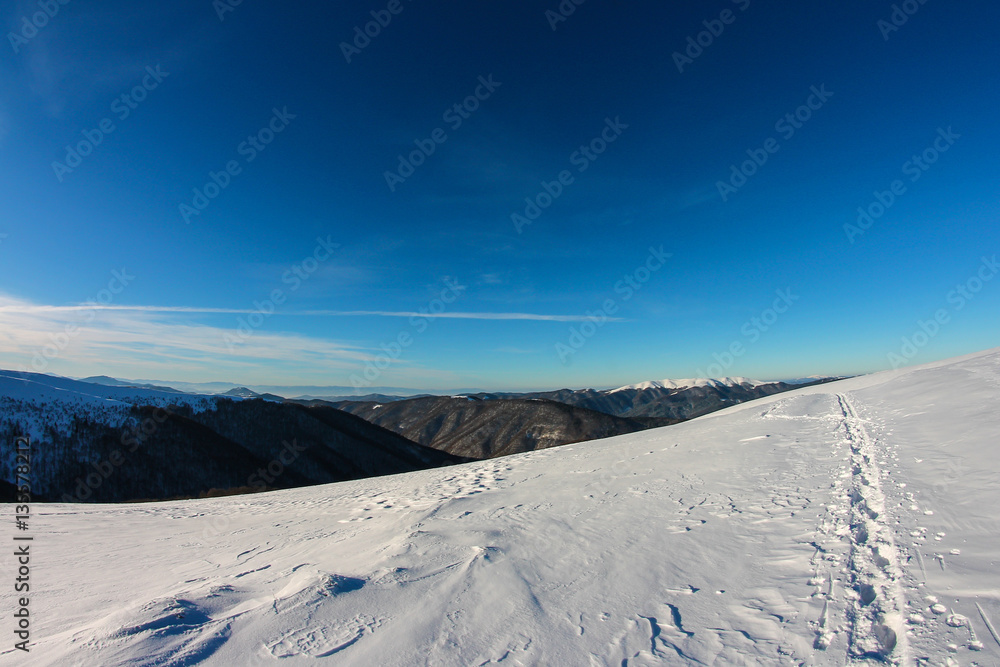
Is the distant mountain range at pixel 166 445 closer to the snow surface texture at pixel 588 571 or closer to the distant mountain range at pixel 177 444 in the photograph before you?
the distant mountain range at pixel 177 444

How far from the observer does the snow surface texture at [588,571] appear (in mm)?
4207

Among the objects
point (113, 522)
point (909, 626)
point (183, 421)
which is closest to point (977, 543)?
point (909, 626)

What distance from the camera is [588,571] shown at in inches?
239

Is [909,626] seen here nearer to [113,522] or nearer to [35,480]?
[113,522]

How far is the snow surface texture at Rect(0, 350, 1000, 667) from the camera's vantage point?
4.21 metres

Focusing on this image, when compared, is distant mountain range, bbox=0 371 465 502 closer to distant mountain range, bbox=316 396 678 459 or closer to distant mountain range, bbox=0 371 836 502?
distant mountain range, bbox=0 371 836 502

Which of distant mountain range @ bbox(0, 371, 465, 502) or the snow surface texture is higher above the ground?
the snow surface texture

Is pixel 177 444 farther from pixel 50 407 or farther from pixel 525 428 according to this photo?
pixel 525 428

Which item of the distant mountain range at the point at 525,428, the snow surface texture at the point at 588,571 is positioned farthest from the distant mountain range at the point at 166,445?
the distant mountain range at the point at 525,428

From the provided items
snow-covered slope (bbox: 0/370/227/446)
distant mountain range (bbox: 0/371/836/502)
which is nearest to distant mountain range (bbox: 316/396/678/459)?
distant mountain range (bbox: 0/371/836/502)

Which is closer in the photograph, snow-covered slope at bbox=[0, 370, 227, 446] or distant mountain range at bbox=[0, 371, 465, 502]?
distant mountain range at bbox=[0, 371, 465, 502]

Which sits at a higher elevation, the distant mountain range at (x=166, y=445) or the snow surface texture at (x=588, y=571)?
the snow surface texture at (x=588, y=571)

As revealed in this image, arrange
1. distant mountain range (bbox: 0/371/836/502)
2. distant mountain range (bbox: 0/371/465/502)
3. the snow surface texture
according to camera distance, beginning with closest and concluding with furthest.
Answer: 1. the snow surface texture
2. distant mountain range (bbox: 0/371/465/502)
3. distant mountain range (bbox: 0/371/836/502)

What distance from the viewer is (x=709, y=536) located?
6.92m
